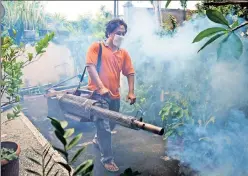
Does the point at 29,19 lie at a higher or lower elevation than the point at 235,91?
higher

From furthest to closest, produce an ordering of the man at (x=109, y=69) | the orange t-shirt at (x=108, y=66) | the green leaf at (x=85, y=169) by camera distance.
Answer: the orange t-shirt at (x=108, y=66), the man at (x=109, y=69), the green leaf at (x=85, y=169)

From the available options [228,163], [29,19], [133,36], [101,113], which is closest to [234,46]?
[101,113]

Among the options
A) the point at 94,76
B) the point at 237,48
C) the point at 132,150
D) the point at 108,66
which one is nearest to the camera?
the point at 237,48

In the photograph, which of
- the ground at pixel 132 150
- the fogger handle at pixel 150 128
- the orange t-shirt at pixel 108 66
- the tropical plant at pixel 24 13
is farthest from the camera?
the tropical plant at pixel 24 13

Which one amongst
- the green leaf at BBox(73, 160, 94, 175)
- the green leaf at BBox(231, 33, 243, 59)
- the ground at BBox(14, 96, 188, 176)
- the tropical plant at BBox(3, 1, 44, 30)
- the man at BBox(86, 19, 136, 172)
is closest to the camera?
the green leaf at BBox(231, 33, 243, 59)

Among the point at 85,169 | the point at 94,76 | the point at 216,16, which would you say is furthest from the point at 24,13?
the point at 216,16

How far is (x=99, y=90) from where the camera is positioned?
4254mm

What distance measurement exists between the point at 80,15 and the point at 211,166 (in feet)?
40.7

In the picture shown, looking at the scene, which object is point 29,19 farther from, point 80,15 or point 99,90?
point 99,90

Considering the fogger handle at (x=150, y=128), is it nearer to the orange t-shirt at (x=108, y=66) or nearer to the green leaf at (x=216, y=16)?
the orange t-shirt at (x=108, y=66)

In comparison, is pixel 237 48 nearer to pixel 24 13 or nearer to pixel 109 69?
pixel 109 69

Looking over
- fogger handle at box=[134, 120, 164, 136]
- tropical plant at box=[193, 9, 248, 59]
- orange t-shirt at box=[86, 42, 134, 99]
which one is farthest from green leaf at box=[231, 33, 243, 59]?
orange t-shirt at box=[86, 42, 134, 99]

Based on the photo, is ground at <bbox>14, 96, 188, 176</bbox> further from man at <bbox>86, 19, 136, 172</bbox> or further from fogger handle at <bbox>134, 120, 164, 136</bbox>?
fogger handle at <bbox>134, 120, 164, 136</bbox>

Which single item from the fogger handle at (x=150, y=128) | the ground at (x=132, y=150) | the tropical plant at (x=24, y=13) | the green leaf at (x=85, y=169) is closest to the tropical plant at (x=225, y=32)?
the green leaf at (x=85, y=169)
